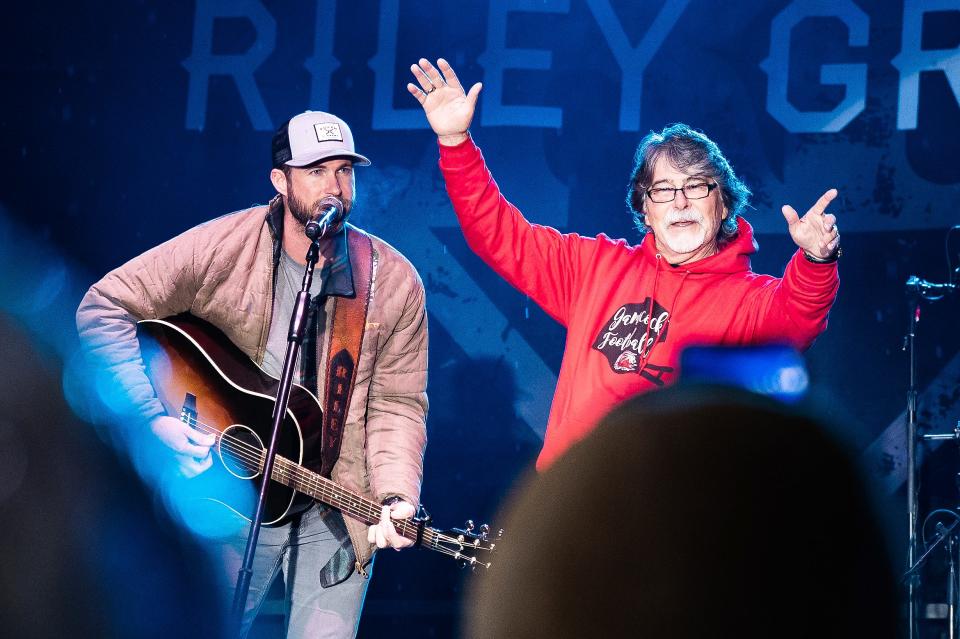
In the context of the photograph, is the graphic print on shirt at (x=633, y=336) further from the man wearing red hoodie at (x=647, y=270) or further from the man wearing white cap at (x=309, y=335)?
the man wearing white cap at (x=309, y=335)

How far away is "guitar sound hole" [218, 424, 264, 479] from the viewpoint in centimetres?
367

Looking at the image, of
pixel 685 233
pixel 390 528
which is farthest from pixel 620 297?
pixel 390 528

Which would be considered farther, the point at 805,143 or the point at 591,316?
the point at 805,143

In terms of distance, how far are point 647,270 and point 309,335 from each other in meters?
1.23

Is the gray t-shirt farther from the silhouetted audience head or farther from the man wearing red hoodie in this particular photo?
the silhouetted audience head

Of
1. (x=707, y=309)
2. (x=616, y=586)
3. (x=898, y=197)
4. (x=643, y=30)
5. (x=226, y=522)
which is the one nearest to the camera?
(x=616, y=586)

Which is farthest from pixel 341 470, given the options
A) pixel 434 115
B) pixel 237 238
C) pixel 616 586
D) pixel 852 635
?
pixel 852 635

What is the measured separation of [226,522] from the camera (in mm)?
3641

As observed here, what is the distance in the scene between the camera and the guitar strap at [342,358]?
12.1 ft

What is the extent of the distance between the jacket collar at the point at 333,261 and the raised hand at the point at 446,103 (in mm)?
609

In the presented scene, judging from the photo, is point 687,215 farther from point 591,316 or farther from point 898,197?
point 898,197

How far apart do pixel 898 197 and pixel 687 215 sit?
2.70 meters

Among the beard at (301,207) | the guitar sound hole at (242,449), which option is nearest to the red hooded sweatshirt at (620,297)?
the beard at (301,207)

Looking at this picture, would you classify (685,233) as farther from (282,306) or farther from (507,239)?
(282,306)
